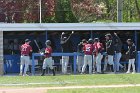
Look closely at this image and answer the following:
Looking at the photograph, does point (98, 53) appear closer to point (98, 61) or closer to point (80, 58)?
point (98, 61)

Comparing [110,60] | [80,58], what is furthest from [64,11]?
[110,60]

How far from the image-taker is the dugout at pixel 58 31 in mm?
26219

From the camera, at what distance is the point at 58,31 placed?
2756cm

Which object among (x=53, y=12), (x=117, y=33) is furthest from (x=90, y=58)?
(x=53, y=12)

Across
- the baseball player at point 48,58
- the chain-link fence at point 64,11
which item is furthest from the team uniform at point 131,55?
the chain-link fence at point 64,11

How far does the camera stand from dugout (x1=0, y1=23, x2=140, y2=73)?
26219 mm

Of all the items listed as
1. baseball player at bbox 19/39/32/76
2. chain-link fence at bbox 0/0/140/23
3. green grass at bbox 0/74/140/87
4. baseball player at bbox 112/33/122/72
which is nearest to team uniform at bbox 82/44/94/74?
baseball player at bbox 112/33/122/72

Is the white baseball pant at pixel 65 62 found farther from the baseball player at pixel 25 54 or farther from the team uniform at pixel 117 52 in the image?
the team uniform at pixel 117 52

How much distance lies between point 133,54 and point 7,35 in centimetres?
693

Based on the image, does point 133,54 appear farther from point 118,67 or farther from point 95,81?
point 95,81

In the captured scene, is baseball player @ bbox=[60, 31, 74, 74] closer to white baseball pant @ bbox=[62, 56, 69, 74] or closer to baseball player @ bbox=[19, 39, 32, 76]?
white baseball pant @ bbox=[62, 56, 69, 74]

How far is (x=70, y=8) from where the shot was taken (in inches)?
1832

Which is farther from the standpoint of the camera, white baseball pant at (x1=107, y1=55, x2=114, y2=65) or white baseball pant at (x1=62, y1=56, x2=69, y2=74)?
white baseball pant at (x1=107, y1=55, x2=114, y2=65)

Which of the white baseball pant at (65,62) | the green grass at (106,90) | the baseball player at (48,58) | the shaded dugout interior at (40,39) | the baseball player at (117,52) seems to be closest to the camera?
the green grass at (106,90)
